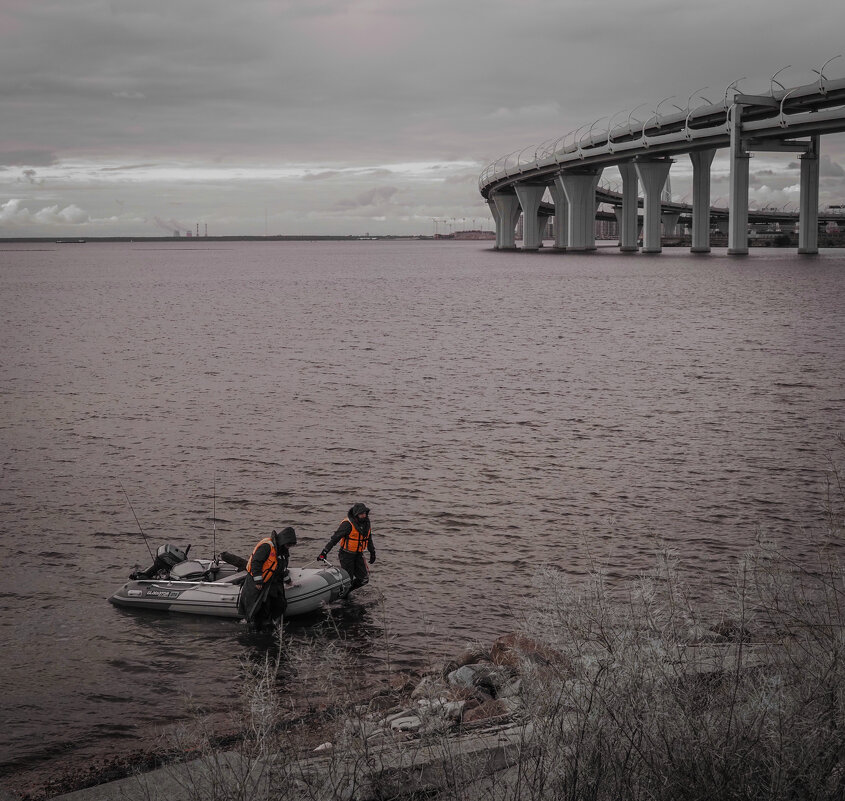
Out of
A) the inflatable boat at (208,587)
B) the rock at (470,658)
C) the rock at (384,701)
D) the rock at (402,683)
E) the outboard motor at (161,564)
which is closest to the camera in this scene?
the rock at (384,701)

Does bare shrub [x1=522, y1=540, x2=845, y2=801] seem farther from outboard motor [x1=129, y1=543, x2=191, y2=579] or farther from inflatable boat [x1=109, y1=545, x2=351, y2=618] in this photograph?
outboard motor [x1=129, y1=543, x2=191, y2=579]

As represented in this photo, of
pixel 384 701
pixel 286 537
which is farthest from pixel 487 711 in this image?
pixel 286 537

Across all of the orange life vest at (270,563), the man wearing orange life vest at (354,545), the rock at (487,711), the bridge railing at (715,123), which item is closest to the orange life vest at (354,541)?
the man wearing orange life vest at (354,545)

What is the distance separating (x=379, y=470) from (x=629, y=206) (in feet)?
501

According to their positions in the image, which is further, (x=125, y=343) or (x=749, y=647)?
(x=125, y=343)

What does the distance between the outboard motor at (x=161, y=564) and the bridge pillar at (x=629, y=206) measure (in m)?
138

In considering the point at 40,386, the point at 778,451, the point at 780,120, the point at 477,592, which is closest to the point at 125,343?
the point at 40,386

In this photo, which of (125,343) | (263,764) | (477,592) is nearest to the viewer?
(263,764)

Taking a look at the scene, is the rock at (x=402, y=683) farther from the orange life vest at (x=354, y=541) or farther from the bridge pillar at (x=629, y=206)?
the bridge pillar at (x=629, y=206)

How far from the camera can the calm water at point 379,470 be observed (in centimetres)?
1430

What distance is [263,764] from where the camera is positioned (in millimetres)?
6949

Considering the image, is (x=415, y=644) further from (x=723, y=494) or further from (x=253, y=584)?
(x=723, y=494)

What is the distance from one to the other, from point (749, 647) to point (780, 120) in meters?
111

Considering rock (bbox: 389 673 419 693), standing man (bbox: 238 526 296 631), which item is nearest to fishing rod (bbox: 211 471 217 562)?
standing man (bbox: 238 526 296 631)
